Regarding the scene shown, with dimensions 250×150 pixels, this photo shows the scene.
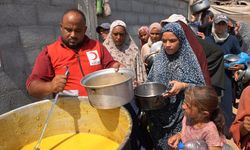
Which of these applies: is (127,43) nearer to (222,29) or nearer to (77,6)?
(77,6)

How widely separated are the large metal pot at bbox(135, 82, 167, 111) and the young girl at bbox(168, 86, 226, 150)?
12.4 inches

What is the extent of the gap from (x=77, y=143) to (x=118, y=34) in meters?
1.84

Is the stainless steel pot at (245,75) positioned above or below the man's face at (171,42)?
below

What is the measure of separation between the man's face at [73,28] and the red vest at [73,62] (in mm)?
81

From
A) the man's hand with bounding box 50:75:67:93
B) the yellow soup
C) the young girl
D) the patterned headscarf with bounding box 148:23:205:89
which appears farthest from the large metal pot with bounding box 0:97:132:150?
the patterned headscarf with bounding box 148:23:205:89

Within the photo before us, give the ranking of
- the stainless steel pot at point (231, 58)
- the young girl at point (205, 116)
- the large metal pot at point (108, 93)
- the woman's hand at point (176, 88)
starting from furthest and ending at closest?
the stainless steel pot at point (231, 58)
the woman's hand at point (176, 88)
the young girl at point (205, 116)
the large metal pot at point (108, 93)

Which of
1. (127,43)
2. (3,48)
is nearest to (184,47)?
(127,43)

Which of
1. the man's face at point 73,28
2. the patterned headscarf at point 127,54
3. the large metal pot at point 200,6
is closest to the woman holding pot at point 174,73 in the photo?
the man's face at point 73,28

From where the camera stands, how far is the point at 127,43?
3.85m

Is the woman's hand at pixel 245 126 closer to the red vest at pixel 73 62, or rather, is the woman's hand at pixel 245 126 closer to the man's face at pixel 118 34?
the red vest at pixel 73 62

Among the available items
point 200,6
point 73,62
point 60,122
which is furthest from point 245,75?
point 200,6

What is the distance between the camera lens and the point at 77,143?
2215 millimetres

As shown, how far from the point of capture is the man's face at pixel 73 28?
2254mm

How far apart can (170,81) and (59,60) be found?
3.13 ft
